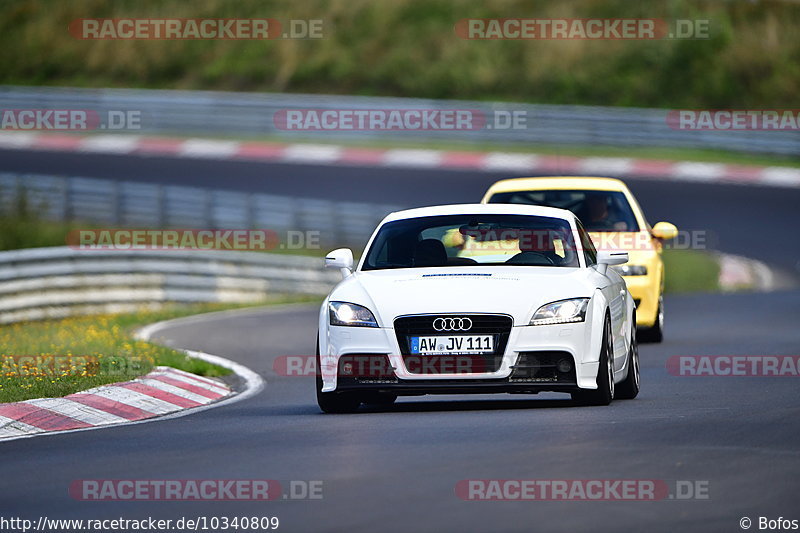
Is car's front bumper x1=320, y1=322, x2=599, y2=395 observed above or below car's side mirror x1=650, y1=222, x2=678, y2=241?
below

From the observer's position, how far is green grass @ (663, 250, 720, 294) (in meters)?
28.7

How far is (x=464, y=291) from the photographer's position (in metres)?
11.1

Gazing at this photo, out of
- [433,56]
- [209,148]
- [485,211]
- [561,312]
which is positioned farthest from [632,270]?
[433,56]

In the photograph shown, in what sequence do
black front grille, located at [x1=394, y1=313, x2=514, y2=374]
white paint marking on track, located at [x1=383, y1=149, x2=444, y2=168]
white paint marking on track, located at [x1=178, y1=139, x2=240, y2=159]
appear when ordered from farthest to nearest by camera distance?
white paint marking on track, located at [x1=178, y1=139, x2=240, y2=159] → white paint marking on track, located at [x1=383, y1=149, x2=444, y2=168] → black front grille, located at [x1=394, y1=313, x2=514, y2=374]

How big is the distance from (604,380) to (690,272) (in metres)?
18.9

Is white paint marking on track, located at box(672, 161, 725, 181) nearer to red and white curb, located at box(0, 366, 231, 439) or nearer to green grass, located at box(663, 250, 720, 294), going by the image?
green grass, located at box(663, 250, 720, 294)

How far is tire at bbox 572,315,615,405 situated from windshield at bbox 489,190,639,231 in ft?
21.2

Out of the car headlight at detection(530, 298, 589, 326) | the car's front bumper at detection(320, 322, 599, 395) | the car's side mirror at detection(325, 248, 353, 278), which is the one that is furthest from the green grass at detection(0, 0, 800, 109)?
the car's front bumper at detection(320, 322, 599, 395)

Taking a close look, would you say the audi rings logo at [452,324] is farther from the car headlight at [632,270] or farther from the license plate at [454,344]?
the car headlight at [632,270]

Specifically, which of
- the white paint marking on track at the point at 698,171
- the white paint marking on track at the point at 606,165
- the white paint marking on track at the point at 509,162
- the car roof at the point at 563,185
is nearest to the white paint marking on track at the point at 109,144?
the white paint marking on track at the point at 509,162

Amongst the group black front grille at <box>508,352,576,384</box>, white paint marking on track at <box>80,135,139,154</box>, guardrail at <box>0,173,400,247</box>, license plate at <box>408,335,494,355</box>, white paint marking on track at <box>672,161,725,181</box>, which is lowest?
black front grille at <box>508,352,576,384</box>

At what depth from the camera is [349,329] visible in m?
11.2

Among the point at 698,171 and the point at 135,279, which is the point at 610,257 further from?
the point at 698,171

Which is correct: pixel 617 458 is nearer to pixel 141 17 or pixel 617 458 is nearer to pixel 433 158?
pixel 433 158
